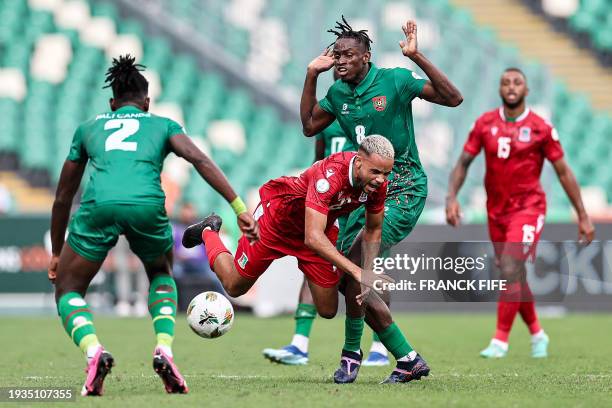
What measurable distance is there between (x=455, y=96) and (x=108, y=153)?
2213 millimetres

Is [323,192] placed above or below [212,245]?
above

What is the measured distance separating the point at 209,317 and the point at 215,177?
1.20 meters

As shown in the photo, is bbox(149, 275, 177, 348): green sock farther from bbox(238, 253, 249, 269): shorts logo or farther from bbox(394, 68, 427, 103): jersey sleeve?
bbox(394, 68, 427, 103): jersey sleeve

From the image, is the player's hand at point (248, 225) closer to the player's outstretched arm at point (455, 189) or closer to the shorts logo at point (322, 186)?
the shorts logo at point (322, 186)

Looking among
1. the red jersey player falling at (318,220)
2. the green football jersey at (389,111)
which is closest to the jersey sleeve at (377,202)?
the red jersey player falling at (318,220)

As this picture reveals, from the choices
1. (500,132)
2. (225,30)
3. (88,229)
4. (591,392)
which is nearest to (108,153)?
(88,229)

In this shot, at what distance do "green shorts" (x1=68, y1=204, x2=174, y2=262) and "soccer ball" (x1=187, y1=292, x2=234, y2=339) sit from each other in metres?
0.79

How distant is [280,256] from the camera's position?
7.10 m

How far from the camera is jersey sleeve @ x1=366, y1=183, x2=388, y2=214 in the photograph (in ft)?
21.5

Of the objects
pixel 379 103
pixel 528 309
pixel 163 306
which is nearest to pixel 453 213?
pixel 528 309

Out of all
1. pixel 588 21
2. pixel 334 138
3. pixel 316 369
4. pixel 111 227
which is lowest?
pixel 316 369

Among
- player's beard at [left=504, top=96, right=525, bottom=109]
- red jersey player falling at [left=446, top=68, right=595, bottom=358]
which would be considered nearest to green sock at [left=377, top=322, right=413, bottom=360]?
red jersey player falling at [left=446, top=68, right=595, bottom=358]

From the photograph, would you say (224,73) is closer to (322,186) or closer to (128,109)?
(128,109)

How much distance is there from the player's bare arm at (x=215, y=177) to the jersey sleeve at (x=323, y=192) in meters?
0.39
